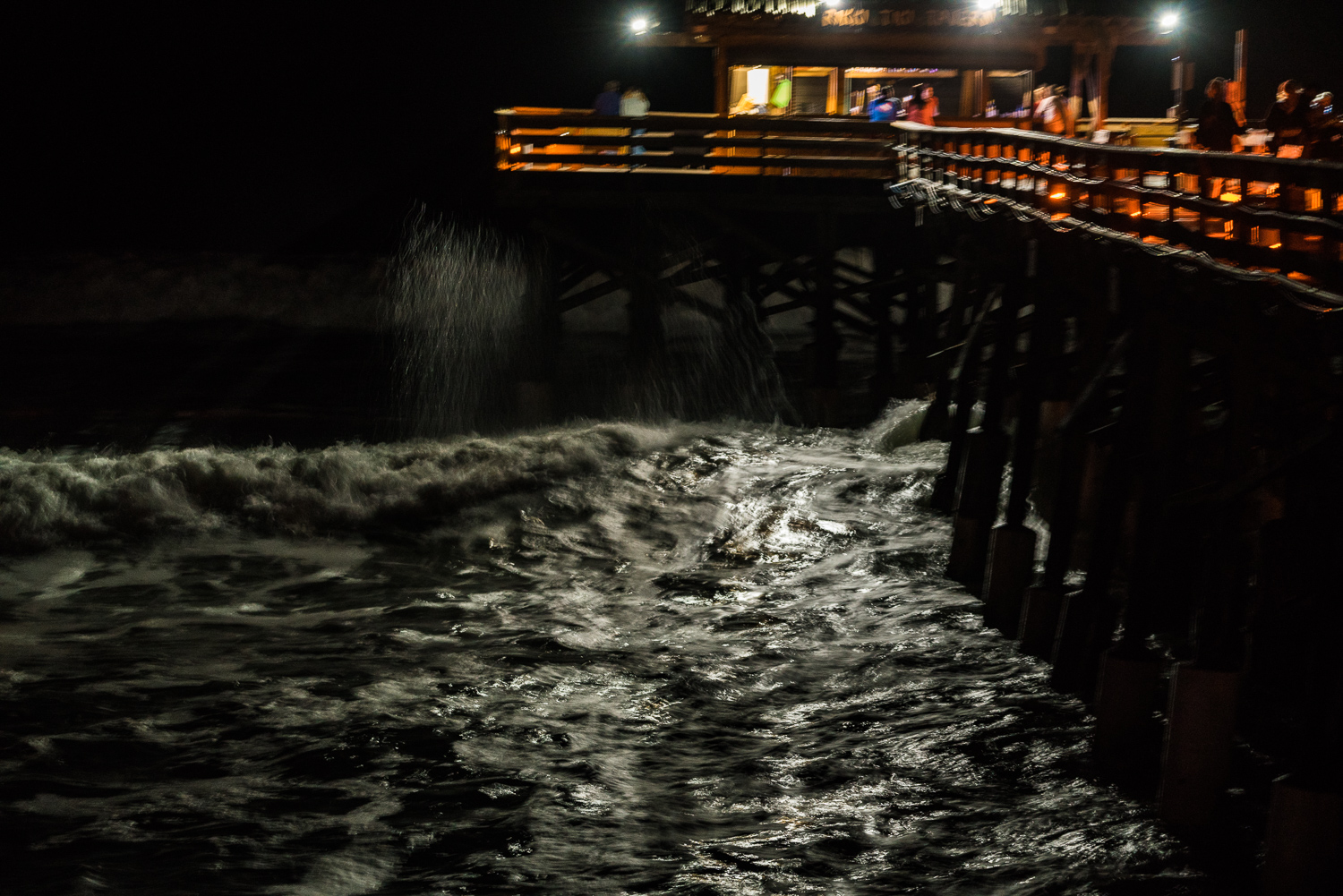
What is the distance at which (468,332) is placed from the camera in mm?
18266

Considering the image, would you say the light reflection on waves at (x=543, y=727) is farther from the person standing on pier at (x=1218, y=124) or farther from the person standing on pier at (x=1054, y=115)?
the person standing on pier at (x=1054, y=115)

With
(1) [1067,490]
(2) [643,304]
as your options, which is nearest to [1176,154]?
(1) [1067,490]

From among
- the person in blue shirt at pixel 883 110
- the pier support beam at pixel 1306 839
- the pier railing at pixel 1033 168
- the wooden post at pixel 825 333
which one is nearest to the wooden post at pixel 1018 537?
the pier railing at pixel 1033 168

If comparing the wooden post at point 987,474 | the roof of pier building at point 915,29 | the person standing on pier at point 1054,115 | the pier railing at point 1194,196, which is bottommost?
the wooden post at point 987,474

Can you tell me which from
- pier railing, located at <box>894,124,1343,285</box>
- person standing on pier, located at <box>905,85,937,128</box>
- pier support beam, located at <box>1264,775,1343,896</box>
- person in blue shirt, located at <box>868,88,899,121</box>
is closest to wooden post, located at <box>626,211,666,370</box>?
person in blue shirt, located at <box>868,88,899,121</box>

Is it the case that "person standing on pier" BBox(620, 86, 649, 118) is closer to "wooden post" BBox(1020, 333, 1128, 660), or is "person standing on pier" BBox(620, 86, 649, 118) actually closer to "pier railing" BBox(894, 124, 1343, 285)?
"pier railing" BBox(894, 124, 1343, 285)

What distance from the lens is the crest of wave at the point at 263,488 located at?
1117cm

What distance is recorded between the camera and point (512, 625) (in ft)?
29.1

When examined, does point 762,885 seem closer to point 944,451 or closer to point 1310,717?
point 1310,717

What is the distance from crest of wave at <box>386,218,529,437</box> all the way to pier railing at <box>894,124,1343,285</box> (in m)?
7.73

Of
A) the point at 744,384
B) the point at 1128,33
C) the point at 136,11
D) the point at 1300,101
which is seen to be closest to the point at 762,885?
the point at 1300,101

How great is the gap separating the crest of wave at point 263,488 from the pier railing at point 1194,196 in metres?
5.59

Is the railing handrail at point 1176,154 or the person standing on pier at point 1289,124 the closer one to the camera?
the railing handrail at point 1176,154

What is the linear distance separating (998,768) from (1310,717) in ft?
6.62
